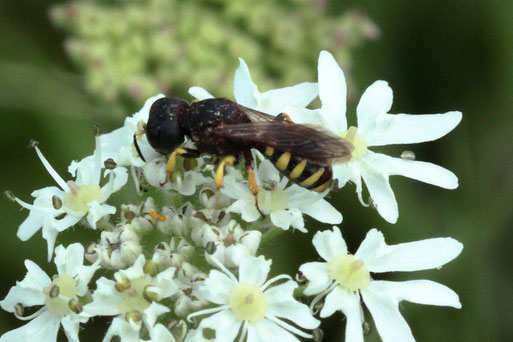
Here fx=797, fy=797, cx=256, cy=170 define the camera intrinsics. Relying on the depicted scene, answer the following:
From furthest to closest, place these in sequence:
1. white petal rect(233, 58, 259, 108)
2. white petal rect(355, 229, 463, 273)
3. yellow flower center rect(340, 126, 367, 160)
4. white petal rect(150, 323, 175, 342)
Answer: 1. white petal rect(233, 58, 259, 108)
2. yellow flower center rect(340, 126, 367, 160)
3. white petal rect(355, 229, 463, 273)
4. white petal rect(150, 323, 175, 342)

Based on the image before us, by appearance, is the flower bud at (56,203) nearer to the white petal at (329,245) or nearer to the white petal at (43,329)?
the white petal at (43,329)

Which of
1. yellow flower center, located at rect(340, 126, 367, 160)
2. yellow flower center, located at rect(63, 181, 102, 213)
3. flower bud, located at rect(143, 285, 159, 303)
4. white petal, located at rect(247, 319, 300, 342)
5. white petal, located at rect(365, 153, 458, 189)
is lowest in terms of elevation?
white petal, located at rect(247, 319, 300, 342)

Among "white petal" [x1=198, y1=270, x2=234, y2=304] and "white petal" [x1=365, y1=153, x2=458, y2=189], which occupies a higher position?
"white petal" [x1=365, y1=153, x2=458, y2=189]

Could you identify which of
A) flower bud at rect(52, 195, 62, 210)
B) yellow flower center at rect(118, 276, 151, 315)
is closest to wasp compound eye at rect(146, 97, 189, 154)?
flower bud at rect(52, 195, 62, 210)

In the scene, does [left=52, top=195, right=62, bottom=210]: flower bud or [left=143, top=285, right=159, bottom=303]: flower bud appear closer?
[left=143, top=285, right=159, bottom=303]: flower bud

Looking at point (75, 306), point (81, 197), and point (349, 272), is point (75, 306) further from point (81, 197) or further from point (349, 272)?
point (349, 272)

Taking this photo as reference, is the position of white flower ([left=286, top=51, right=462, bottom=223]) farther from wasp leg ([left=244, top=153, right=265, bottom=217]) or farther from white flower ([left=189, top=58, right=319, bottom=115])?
wasp leg ([left=244, top=153, right=265, bottom=217])
